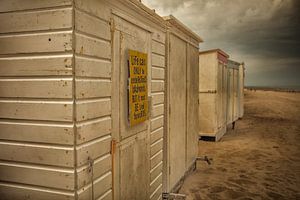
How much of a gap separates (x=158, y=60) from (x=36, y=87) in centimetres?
236

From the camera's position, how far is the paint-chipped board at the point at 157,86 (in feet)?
13.2

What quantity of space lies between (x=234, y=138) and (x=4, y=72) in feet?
32.6

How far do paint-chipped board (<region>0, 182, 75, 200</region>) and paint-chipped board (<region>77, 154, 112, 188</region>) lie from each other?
0.14 meters

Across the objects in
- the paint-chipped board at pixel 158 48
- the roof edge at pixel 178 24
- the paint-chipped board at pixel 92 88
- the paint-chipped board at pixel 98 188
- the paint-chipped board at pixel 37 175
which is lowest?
the paint-chipped board at pixel 98 188

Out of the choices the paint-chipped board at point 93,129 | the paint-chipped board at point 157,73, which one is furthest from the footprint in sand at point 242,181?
the paint-chipped board at point 93,129

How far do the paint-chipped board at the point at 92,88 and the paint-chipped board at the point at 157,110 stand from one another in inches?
58.0

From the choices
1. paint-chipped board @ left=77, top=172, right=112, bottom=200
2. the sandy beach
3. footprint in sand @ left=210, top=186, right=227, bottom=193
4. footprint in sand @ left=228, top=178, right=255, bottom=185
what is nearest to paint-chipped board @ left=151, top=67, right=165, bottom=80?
paint-chipped board @ left=77, top=172, right=112, bottom=200

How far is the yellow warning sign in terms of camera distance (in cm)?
317

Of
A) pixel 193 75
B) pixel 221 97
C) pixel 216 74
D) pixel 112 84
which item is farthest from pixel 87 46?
pixel 221 97

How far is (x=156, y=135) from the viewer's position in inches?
166

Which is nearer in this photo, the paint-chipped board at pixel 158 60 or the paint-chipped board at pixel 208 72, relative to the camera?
the paint-chipped board at pixel 158 60

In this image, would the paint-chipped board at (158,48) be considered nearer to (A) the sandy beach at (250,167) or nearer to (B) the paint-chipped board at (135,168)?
(B) the paint-chipped board at (135,168)

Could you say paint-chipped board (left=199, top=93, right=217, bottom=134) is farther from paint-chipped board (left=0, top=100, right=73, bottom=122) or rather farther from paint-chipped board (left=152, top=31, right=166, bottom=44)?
paint-chipped board (left=0, top=100, right=73, bottom=122)

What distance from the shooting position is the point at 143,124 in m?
3.66
